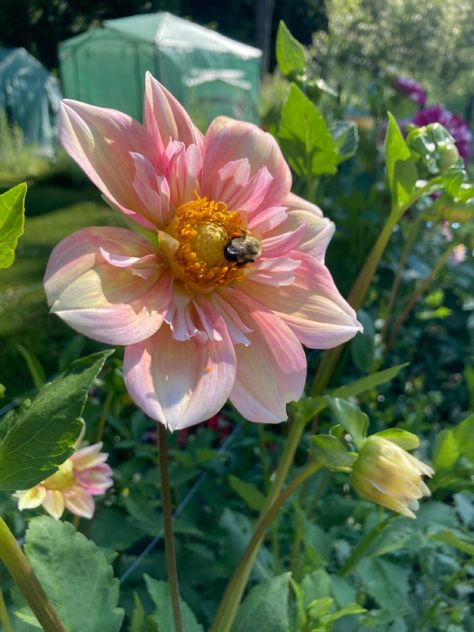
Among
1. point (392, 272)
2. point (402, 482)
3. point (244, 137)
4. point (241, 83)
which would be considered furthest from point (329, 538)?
point (241, 83)

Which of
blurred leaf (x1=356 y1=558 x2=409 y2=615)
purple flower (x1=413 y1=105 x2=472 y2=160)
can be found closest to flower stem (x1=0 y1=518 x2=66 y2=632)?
blurred leaf (x1=356 y1=558 x2=409 y2=615)

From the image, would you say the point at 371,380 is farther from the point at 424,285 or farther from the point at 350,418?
the point at 424,285

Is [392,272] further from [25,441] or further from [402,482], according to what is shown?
[25,441]

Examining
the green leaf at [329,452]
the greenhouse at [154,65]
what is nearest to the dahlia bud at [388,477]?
the green leaf at [329,452]

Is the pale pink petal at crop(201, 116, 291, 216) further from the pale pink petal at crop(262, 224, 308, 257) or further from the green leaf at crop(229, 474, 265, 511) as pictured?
the green leaf at crop(229, 474, 265, 511)

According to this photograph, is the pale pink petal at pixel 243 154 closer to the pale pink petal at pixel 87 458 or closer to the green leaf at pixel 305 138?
the green leaf at pixel 305 138
